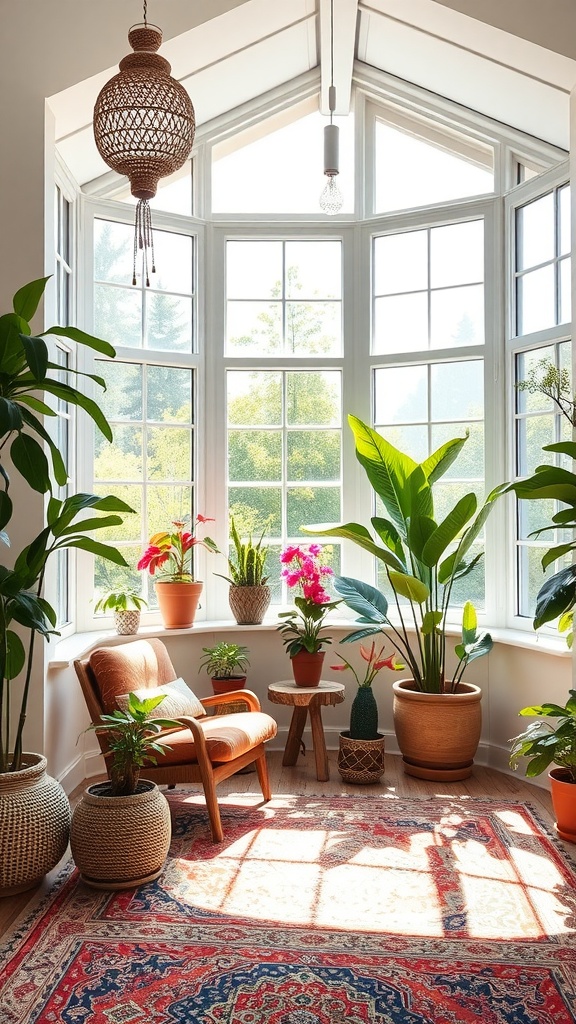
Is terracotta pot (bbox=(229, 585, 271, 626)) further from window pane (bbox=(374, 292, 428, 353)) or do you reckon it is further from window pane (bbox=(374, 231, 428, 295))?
window pane (bbox=(374, 231, 428, 295))

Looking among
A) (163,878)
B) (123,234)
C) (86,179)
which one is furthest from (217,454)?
(163,878)

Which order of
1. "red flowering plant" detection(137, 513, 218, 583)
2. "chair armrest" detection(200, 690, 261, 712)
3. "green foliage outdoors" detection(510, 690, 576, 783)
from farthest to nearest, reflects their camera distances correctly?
"red flowering plant" detection(137, 513, 218, 583)
"chair armrest" detection(200, 690, 261, 712)
"green foliage outdoors" detection(510, 690, 576, 783)

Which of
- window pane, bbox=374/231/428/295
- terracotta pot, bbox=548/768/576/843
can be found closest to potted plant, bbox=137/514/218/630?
window pane, bbox=374/231/428/295

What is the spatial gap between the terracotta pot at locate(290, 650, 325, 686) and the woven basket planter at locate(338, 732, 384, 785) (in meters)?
0.39

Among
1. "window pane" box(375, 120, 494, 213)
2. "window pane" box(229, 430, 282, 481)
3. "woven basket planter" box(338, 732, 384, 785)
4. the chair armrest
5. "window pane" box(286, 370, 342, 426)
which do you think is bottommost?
"woven basket planter" box(338, 732, 384, 785)

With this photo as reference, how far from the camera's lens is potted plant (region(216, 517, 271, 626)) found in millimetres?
5035

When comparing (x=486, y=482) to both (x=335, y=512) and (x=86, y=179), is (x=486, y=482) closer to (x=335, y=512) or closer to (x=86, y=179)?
(x=335, y=512)

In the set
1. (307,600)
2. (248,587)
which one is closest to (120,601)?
(248,587)

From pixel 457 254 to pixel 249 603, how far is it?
235 centimetres

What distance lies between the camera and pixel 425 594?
4.38 meters

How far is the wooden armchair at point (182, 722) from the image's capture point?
360 centimetres

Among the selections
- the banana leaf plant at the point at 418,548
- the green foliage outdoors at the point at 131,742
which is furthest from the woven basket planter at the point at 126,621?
the green foliage outdoors at the point at 131,742

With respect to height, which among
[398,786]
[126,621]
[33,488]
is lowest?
[398,786]

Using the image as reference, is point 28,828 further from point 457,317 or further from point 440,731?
point 457,317
